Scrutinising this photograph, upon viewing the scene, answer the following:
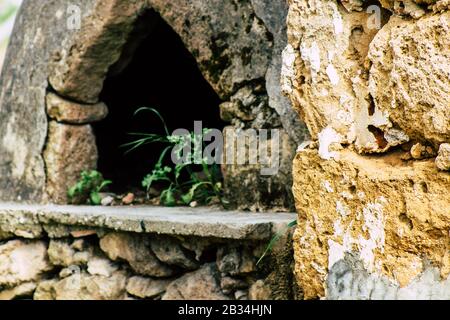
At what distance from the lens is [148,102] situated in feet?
16.2

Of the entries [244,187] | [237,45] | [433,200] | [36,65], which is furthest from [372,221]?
[36,65]

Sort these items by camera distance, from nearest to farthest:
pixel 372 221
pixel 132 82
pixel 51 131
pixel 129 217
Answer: pixel 372 221
pixel 129 217
pixel 51 131
pixel 132 82

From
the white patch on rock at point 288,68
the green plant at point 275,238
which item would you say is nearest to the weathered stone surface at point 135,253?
the green plant at point 275,238

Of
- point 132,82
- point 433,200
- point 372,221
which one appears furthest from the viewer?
point 132,82

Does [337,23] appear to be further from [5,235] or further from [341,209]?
[5,235]

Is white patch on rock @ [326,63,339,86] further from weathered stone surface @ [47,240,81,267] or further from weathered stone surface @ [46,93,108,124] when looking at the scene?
weathered stone surface @ [46,93,108,124]

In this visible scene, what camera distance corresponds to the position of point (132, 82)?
4.79 metres

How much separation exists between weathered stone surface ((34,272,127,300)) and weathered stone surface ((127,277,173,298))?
0.25ft

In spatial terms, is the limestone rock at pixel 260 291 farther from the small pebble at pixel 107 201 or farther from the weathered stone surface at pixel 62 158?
the weathered stone surface at pixel 62 158

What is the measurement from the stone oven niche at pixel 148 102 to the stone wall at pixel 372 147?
2.33 metres

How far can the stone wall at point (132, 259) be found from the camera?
2.55m

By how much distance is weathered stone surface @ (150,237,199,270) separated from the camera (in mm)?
2809
